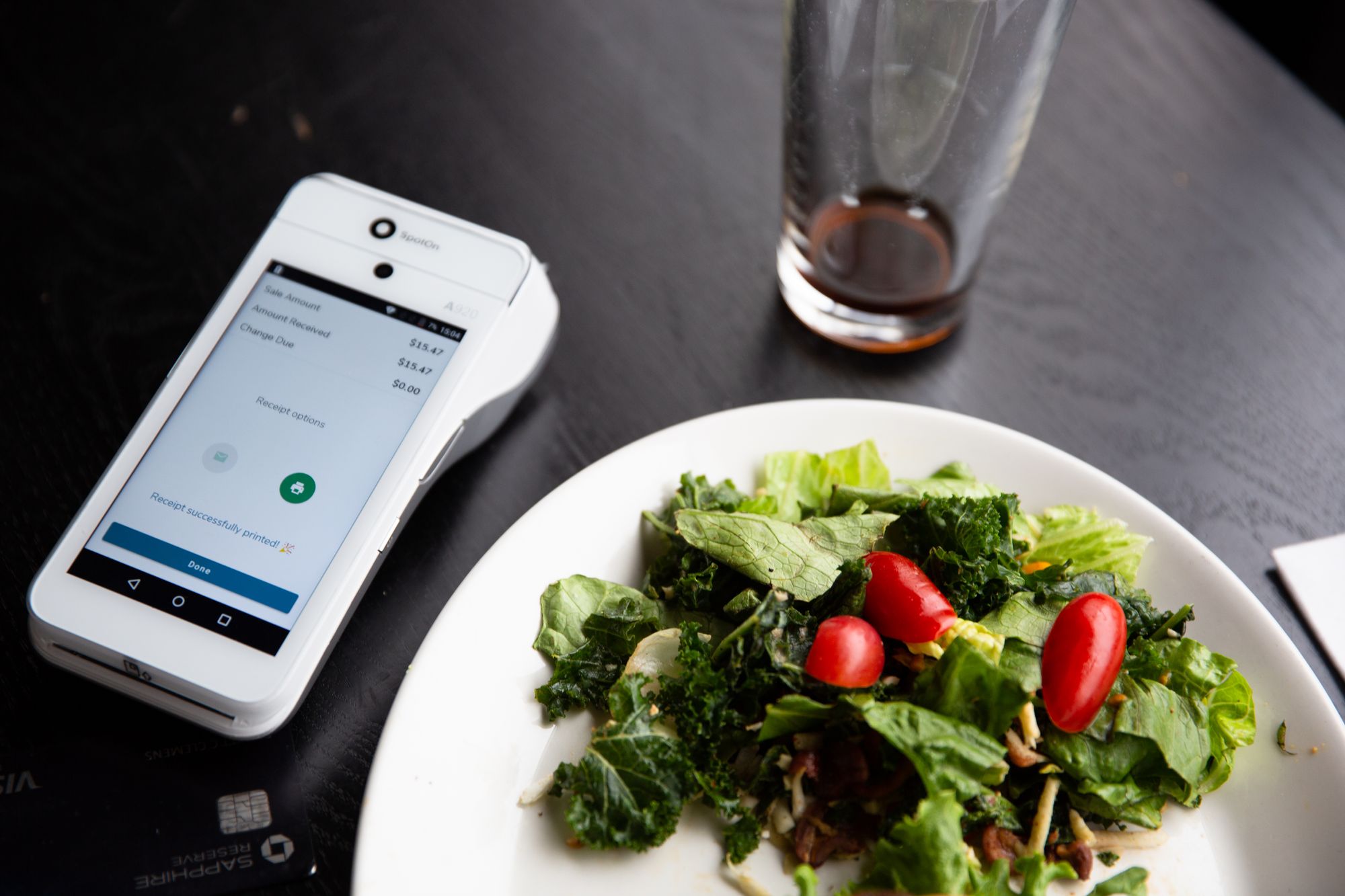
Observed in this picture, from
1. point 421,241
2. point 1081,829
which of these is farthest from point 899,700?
→ point 421,241

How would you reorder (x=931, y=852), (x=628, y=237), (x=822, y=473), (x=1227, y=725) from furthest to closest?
1. (x=628, y=237)
2. (x=822, y=473)
3. (x=1227, y=725)
4. (x=931, y=852)

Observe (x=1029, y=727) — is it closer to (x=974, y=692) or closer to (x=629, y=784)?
(x=974, y=692)

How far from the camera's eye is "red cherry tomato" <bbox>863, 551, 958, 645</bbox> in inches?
33.0

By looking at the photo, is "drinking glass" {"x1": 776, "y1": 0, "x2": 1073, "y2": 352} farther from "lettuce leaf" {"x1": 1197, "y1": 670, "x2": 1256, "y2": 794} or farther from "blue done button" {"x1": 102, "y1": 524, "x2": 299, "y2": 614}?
"blue done button" {"x1": 102, "y1": 524, "x2": 299, "y2": 614}

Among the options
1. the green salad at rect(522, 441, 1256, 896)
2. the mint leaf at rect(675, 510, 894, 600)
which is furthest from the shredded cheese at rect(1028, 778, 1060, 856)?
the mint leaf at rect(675, 510, 894, 600)

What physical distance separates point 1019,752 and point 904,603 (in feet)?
0.47

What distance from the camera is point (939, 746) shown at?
78cm

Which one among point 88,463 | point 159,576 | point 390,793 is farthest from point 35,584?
point 390,793

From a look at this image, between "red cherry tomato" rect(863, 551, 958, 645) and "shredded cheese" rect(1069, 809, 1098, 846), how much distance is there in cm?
19

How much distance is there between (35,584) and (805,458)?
2.28 ft

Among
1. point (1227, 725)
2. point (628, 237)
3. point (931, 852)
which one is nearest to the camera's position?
point (931, 852)

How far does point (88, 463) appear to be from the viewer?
3.70 ft

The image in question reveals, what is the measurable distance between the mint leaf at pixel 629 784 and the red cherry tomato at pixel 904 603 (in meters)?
0.19

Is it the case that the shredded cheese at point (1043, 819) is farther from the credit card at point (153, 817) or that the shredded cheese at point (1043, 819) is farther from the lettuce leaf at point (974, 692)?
the credit card at point (153, 817)
